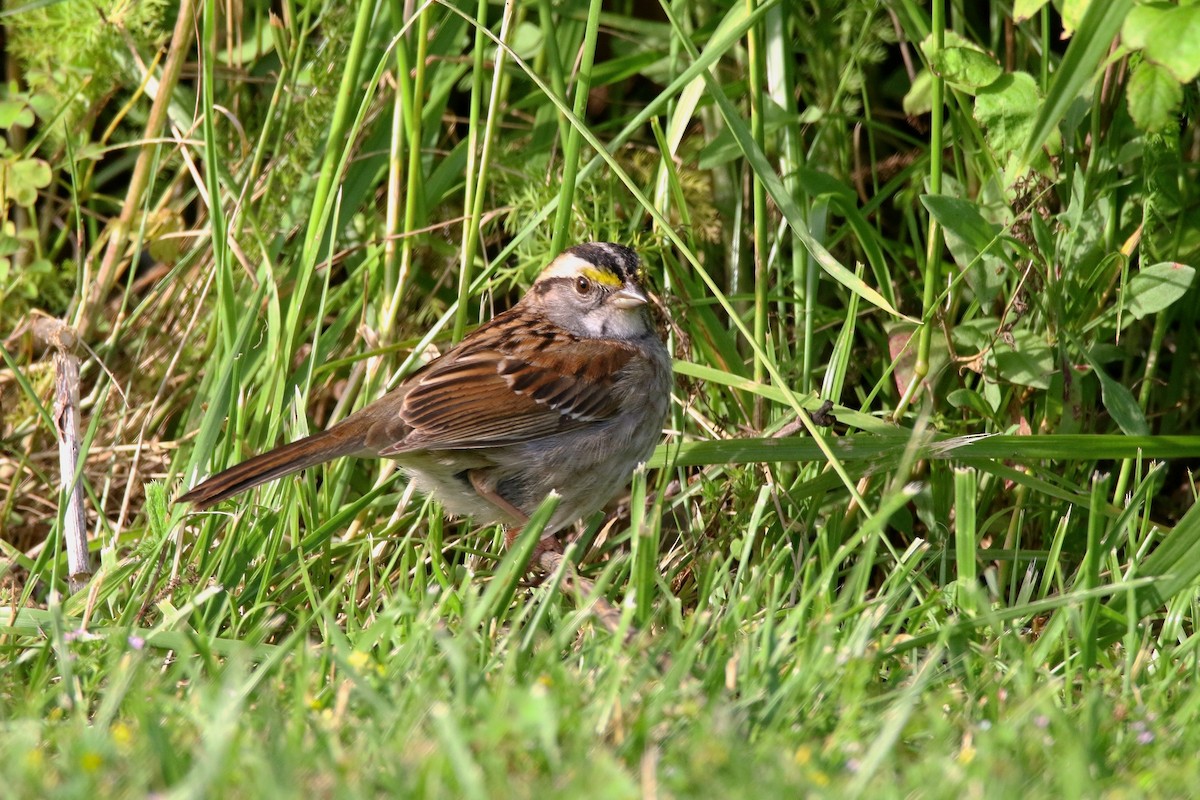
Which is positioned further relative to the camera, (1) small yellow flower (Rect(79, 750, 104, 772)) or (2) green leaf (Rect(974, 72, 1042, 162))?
(2) green leaf (Rect(974, 72, 1042, 162))

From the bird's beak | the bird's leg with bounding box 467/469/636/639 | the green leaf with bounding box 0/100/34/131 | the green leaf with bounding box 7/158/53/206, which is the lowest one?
the bird's leg with bounding box 467/469/636/639

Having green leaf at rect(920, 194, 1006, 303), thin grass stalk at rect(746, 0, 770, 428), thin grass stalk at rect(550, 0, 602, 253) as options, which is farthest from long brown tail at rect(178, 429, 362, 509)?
green leaf at rect(920, 194, 1006, 303)

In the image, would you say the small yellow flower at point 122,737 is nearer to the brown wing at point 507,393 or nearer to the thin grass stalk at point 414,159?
the brown wing at point 507,393

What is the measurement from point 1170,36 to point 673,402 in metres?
1.50

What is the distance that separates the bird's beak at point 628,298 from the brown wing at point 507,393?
10 centimetres

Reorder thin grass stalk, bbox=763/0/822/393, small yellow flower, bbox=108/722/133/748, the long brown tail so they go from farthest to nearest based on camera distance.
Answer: thin grass stalk, bbox=763/0/822/393 → the long brown tail → small yellow flower, bbox=108/722/133/748

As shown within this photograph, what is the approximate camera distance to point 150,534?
2.83m

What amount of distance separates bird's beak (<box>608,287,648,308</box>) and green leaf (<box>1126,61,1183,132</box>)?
115cm

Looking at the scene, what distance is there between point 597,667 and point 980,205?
1.50m

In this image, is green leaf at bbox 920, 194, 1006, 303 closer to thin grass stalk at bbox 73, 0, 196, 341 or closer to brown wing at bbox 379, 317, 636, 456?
brown wing at bbox 379, 317, 636, 456

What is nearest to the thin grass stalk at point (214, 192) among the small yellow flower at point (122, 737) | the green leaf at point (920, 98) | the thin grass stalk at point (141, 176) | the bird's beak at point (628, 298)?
the thin grass stalk at point (141, 176)

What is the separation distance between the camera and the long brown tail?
2678 mm

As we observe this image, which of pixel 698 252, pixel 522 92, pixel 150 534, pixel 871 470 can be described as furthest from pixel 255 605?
pixel 522 92

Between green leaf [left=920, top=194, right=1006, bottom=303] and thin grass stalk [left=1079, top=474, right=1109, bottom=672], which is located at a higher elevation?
green leaf [left=920, top=194, right=1006, bottom=303]
